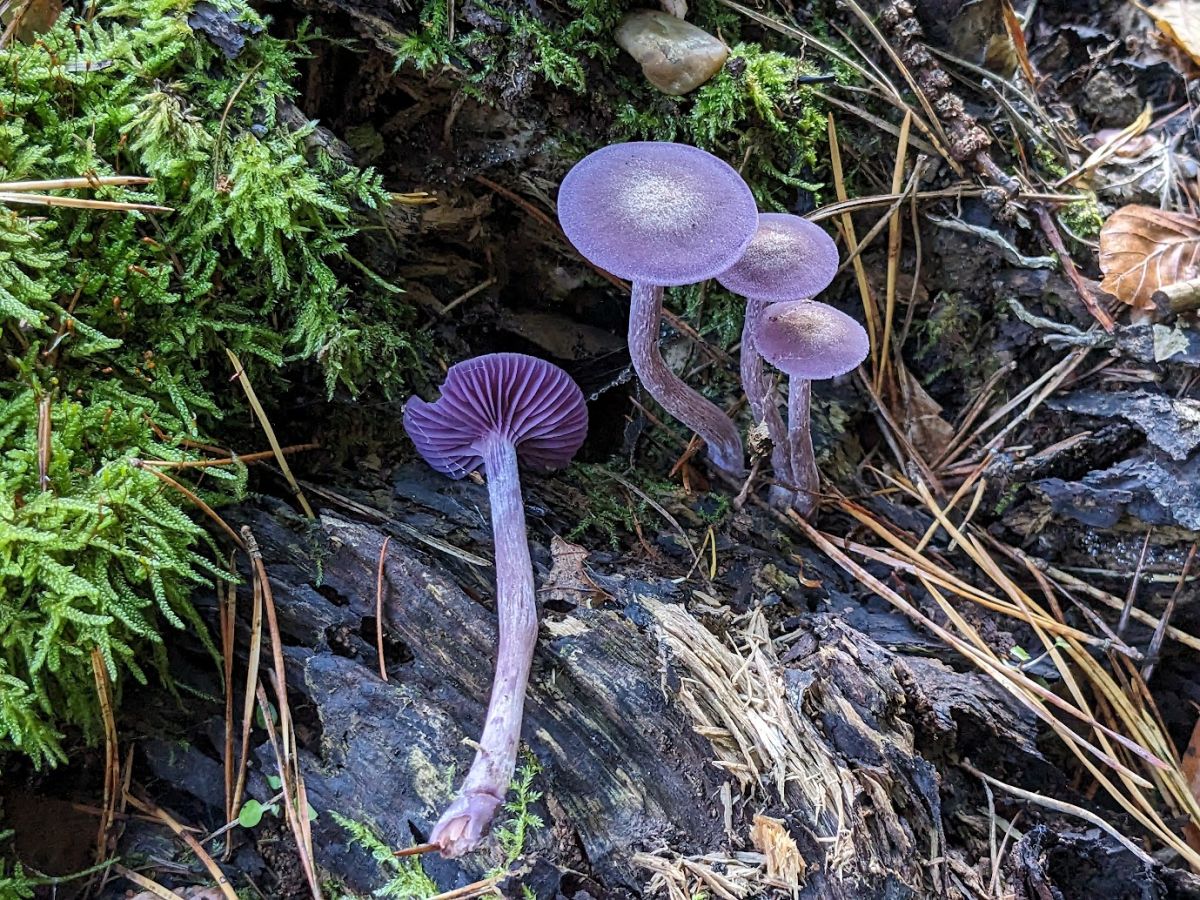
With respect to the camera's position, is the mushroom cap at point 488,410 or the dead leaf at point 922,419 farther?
the dead leaf at point 922,419

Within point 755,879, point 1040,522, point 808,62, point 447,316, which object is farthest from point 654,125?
point 755,879

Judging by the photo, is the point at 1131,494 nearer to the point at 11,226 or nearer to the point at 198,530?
the point at 198,530

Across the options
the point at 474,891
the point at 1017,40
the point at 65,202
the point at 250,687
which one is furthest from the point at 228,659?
the point at 1017,40

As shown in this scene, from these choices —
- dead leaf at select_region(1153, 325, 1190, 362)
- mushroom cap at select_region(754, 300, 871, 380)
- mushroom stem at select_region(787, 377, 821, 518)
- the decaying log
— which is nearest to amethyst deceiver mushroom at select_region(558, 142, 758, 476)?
mushroom cap at select_region(754, 300, 871, 380)

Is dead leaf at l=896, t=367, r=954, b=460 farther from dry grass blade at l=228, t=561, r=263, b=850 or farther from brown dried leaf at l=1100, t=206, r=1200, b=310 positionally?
dry grass blade at l=228, t=561, r=263, b=850

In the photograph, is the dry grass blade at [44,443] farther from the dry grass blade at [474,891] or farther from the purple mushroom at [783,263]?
the purple mushroom at [783,263]

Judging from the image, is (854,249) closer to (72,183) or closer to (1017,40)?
(1017,40)

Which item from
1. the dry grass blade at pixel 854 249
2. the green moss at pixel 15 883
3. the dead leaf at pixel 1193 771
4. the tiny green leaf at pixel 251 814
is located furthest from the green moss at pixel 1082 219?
the green moss at pixel 15 883
